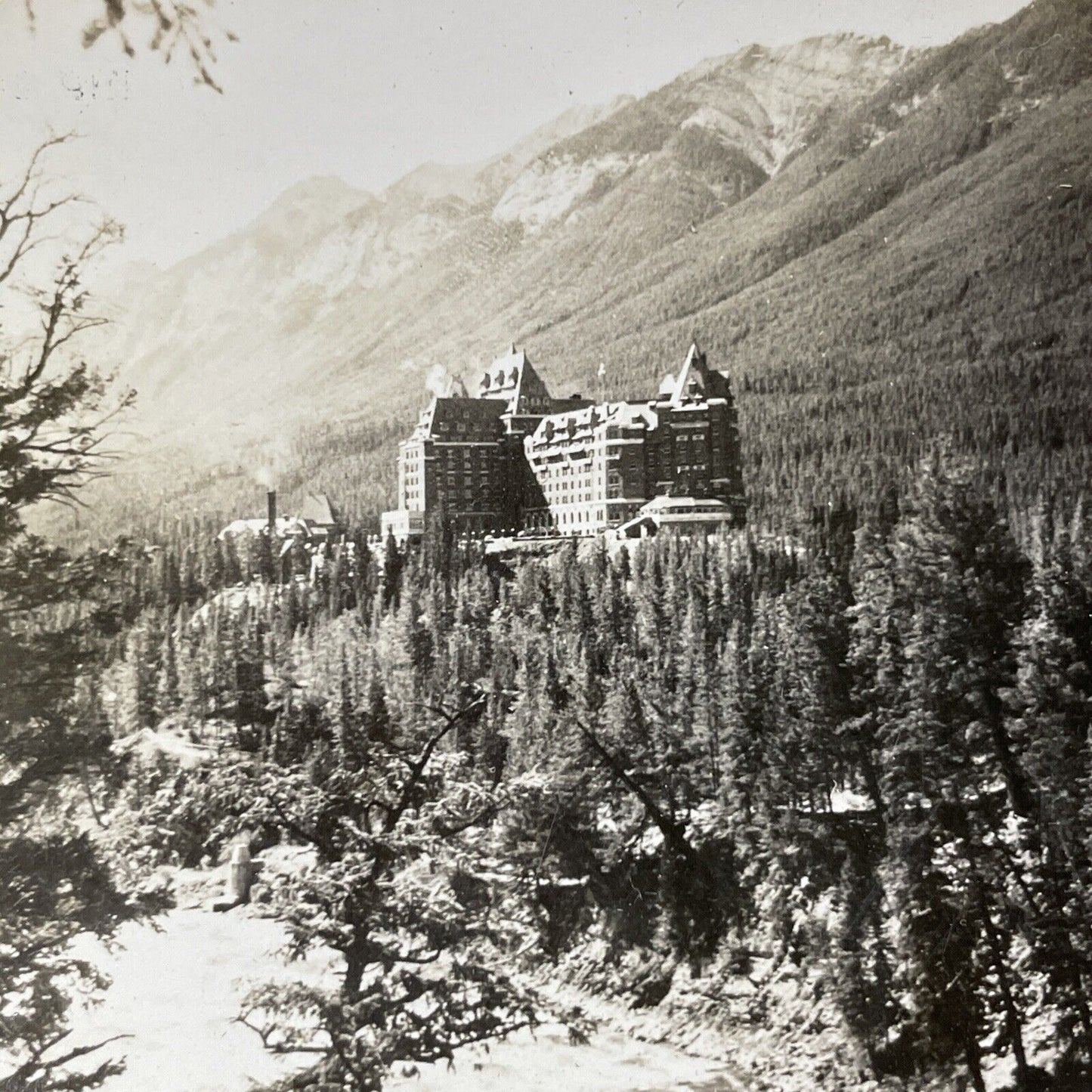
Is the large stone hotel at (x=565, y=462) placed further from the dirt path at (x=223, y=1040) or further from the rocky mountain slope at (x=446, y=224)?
the dirt path at (x=223, y=1040)

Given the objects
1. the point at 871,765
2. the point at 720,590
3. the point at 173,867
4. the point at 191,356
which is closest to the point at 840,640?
the point at 871,765

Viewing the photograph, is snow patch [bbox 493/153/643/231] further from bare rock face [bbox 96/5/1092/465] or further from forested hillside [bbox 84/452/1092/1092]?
forested hillside [bbox 84/452/1092/1092]

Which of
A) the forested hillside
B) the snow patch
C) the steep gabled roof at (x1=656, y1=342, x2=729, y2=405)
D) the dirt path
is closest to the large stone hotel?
the steep gabled roof at (x1=656, y1=342, x2=729, y2=405)

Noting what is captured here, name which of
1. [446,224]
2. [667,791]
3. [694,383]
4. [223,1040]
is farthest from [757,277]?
[223,1040]

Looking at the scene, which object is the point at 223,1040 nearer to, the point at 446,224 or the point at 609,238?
the point at 446,224

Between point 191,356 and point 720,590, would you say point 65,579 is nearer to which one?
point 191,356
